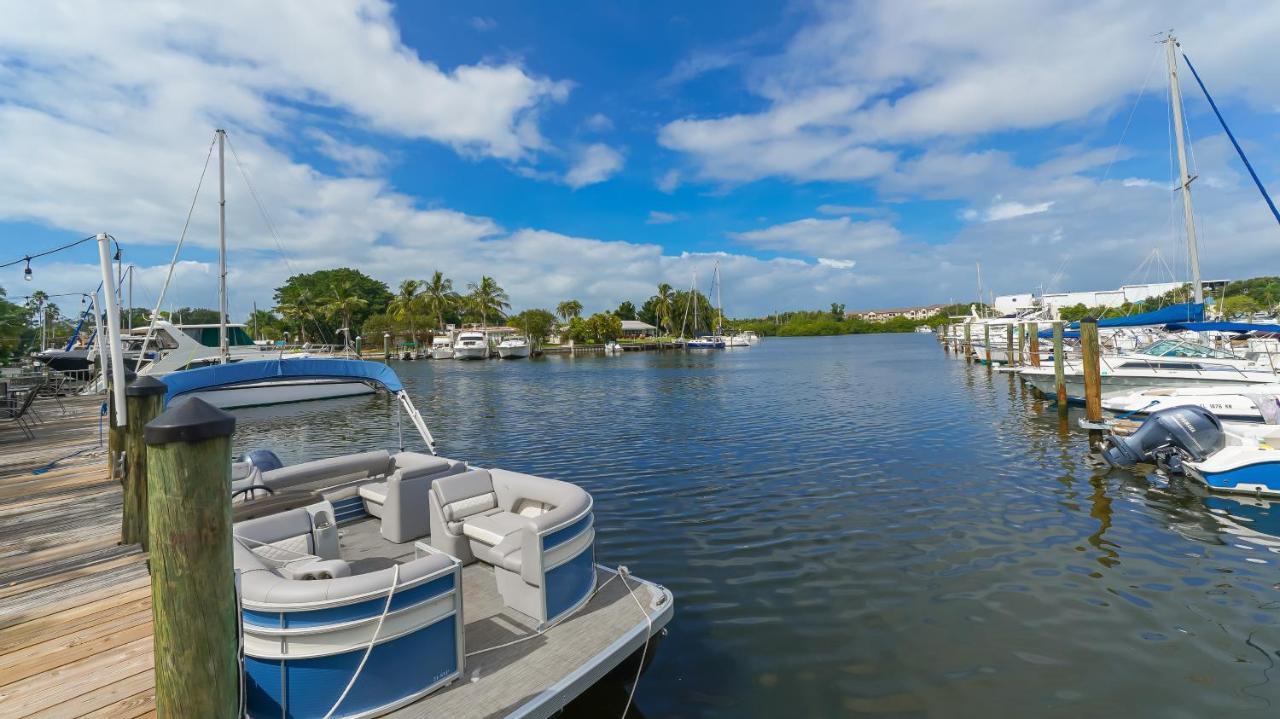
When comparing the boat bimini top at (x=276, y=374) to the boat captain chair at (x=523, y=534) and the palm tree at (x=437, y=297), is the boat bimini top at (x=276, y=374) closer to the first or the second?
the boat captain chair at (x=523, y=534)

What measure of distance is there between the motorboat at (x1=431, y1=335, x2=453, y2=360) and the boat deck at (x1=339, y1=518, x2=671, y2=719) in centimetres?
7729

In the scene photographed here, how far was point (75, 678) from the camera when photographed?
4051 mm

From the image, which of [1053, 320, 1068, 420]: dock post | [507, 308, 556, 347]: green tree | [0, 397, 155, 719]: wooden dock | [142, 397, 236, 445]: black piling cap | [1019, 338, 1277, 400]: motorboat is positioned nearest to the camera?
[142, 397, 236, 445]: black piling cap

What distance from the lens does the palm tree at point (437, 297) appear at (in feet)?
310

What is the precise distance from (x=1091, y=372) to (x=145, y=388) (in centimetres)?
2128

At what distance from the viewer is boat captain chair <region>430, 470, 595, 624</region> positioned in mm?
4613

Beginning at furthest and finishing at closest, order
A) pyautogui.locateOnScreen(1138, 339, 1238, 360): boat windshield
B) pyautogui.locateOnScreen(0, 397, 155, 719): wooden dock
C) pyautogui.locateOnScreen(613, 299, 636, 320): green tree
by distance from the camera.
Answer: pyautogui.locateOnScreen(613, 299, 636, 320): green tree < pyautogui.locateOnScreen(1138, 339, 1238, 360): boat windshield < pyautogui.locateOnScreen(0, 397, 155, 719): wooden dock

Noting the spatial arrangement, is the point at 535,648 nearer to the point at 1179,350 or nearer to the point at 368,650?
the point at 368,650

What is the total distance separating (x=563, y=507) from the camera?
16.2 ft

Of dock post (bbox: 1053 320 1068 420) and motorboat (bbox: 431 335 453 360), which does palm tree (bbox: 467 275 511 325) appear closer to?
motorboat (bbox: 431 335 453 360)

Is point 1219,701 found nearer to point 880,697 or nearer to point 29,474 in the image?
point 880,697

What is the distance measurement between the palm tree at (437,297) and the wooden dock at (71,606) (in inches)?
3465

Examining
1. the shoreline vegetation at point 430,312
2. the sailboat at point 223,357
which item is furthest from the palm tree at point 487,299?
the sailboat at point 223,357

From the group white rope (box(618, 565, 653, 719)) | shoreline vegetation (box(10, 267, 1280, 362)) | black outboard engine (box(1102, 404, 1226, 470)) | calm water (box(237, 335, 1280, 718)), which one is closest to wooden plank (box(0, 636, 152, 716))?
calm water (box(237, 335, 1280, 718))
